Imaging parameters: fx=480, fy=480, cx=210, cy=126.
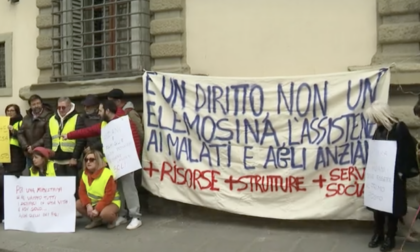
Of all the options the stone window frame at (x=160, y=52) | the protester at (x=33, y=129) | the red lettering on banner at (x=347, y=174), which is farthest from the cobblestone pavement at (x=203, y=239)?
the stone window frame at (x=160, y=52)

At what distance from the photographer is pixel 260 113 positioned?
601 centimetres

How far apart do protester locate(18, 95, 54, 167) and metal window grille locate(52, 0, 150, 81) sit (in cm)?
122

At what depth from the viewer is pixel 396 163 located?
4785 mm

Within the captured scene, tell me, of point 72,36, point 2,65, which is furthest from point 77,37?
point 2,65

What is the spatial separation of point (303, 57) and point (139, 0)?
279cm

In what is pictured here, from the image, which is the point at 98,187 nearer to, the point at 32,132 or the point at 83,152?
the point at 83,152

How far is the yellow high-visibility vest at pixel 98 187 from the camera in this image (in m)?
5.98

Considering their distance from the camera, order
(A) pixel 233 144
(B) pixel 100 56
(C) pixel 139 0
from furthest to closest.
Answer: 1. (B) pixel 100 56
2. (C) pixel 139 0
3. (A) pixel 233 144

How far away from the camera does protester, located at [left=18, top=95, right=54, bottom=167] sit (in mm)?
6907

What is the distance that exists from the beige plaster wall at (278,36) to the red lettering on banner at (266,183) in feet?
4.76

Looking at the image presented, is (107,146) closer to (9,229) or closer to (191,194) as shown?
(191,194)

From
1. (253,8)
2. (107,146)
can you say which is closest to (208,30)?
(253,8)

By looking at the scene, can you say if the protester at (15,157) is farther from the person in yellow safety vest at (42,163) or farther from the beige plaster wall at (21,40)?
the beige plaster wall at (21,40)

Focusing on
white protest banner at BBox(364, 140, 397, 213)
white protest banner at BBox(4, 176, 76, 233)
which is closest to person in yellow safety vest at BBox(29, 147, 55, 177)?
white protest banner at BBox(4, 176, 76, 233)
